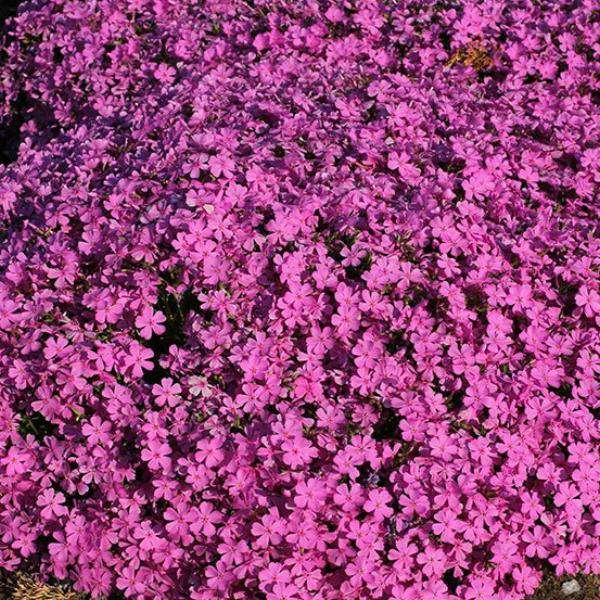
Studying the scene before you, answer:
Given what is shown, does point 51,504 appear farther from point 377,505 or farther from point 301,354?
point 377,505

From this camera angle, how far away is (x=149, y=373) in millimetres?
3912

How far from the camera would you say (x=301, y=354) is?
3564 millimetres

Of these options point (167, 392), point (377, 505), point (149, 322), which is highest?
point (149, 322)

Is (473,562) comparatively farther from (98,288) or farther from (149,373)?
(98,288)

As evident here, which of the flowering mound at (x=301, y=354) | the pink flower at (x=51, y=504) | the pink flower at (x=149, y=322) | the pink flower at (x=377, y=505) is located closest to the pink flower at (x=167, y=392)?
the flowering mound at (x=301, y=354)

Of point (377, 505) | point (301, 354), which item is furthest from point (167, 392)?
point (377, 505)

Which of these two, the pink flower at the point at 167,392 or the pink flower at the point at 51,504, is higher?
the pink flower at the point at 167,392

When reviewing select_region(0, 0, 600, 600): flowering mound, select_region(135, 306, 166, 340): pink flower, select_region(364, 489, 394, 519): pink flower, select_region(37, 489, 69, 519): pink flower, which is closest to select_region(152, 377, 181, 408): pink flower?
select_region(0, 0, 600, 600): flowering mound

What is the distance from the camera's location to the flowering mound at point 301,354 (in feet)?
11.1

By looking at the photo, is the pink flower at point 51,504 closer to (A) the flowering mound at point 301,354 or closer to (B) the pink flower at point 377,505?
(A) the flowering mound at point 301,354

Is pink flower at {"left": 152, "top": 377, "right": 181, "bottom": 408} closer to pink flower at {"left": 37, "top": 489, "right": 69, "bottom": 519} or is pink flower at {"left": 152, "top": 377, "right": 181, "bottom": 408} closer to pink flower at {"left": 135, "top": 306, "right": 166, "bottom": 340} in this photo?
pink flower at {"left": 135, "top": 306, "right": 166, "bottom": 340}

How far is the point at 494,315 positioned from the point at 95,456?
66.3 inches

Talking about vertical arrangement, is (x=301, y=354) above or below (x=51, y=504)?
above

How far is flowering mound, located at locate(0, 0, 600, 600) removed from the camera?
3.39m
